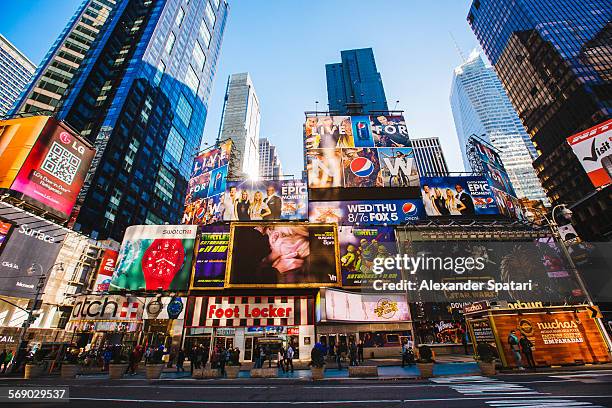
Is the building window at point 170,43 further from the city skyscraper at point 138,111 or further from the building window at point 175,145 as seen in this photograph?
the building window at point 175,145

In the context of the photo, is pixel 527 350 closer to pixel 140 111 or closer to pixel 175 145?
pixel 140 111

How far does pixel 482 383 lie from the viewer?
33.0ft

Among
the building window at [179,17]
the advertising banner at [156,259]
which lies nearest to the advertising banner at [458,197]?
the advertising banner at [156,259]

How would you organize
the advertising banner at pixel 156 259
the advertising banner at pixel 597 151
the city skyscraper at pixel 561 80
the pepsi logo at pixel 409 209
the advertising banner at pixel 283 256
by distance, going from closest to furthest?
the advertising banner at pixel 597 151
the advertising banner at pixel 283 256
the advertising banner at pixel 156 259
the pepsi logo at pixel 409 209
the city skyscraper at pixel 561 80

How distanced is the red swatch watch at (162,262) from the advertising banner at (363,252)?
48.8ft

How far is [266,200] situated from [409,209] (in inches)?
602

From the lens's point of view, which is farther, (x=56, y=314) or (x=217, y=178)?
(x=217, y=178)

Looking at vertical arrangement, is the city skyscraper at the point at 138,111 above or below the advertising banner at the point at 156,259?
above

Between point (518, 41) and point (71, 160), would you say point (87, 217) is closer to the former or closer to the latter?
point (71, 160)

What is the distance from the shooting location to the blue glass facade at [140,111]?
5928cm

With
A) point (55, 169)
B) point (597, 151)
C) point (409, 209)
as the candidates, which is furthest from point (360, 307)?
point (55, 169)

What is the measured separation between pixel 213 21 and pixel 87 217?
96.5 m

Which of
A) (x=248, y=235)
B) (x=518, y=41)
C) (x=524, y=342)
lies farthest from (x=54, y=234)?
(x=518, y=41)

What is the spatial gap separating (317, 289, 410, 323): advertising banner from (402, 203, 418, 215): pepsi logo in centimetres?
941
